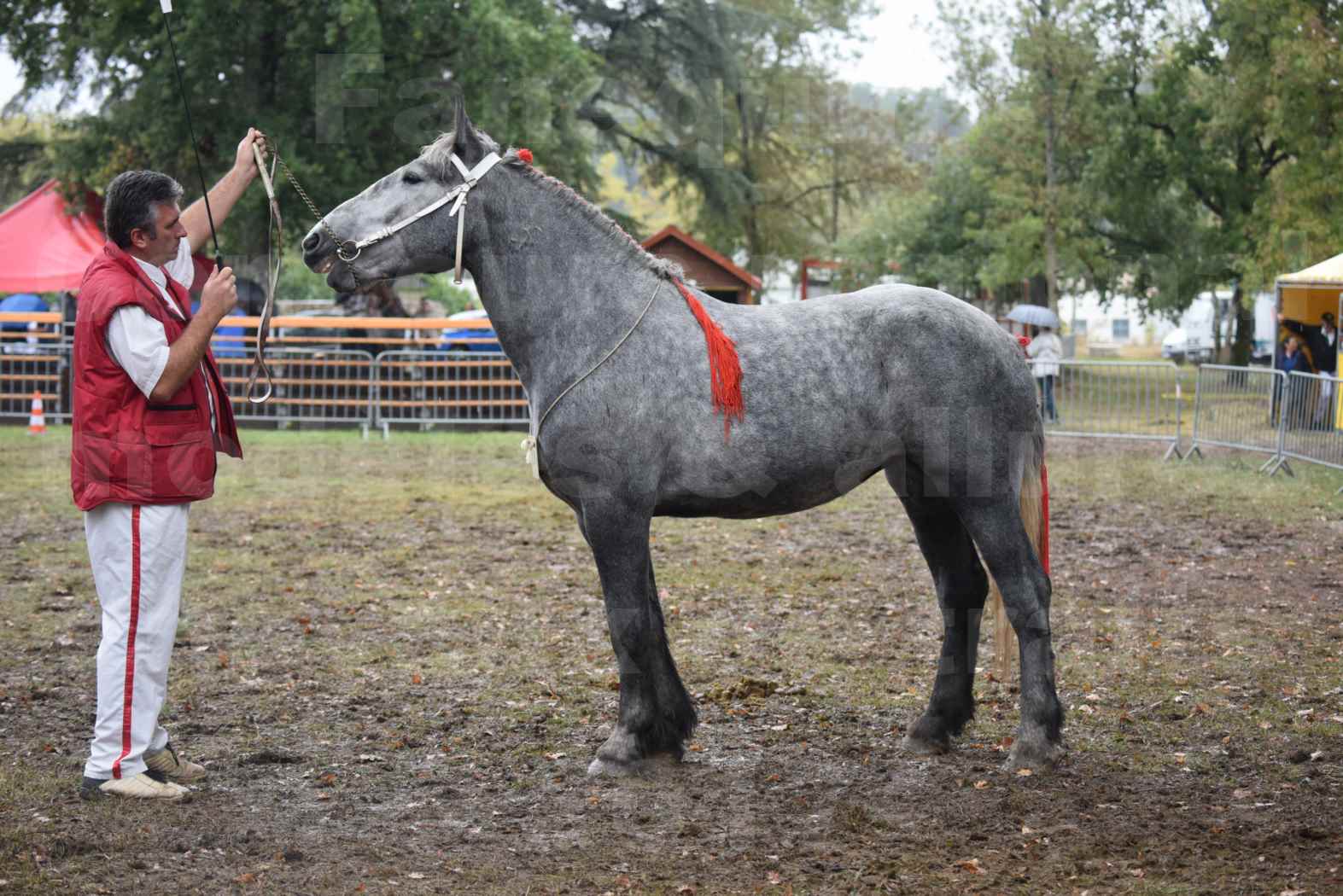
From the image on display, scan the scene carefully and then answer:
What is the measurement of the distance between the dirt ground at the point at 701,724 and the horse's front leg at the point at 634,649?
0.14m

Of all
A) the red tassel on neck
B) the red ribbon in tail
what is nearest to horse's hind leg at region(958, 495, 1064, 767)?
the red ribbon in tail

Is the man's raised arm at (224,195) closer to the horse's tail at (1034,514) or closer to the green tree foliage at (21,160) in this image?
the horse's tail at (1034,514)

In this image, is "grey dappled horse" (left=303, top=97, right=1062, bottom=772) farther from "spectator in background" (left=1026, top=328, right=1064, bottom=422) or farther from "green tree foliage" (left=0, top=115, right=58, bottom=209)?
"green tree foliage" (left=0, top=115, right=58, bottom=209)

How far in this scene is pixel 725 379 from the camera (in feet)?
16.4

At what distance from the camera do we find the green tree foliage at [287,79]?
21141 millimetres

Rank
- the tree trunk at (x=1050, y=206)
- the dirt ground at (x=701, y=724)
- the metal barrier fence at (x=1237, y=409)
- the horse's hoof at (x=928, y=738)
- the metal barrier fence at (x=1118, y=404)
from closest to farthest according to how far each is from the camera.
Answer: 1. the dirt ground at (x=701, y=724)
2. the horse's hoof at (x=928, y=738)
3. the metal barrier fence at (x=1237, y=409)
4. the metal barrier fence at (x=1118, y=404)
5. the tree trunk at (x=1050, y=206)

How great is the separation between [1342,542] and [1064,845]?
23.5 feet

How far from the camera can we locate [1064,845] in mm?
4395

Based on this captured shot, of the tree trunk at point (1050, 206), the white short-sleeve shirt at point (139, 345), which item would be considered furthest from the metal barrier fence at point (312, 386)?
the tree trunk at point (1050, 206)

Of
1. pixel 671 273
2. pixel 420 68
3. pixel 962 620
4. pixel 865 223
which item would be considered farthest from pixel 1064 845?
pixel 865 223

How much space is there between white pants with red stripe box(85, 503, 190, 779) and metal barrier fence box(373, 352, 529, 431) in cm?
1413

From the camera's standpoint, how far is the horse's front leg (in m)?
5.01

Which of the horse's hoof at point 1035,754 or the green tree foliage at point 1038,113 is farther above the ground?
the green tree foliage at point 1038,113

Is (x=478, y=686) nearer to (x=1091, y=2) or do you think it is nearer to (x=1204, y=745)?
(x=1204, y=745)
